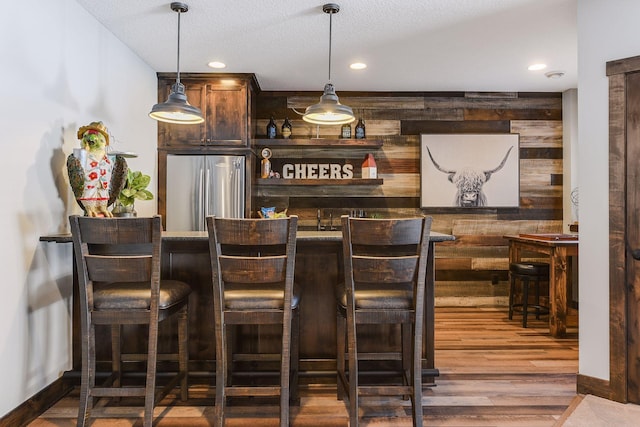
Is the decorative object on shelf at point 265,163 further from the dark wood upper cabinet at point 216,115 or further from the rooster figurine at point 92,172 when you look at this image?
the rooster figurine at point 92,172

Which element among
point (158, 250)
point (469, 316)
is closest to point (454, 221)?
point (469, 316)

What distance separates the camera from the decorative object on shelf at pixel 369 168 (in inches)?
194

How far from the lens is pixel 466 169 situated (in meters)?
5.16

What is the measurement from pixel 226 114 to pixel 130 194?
1.85m

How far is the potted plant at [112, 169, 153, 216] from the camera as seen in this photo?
2.90 meters

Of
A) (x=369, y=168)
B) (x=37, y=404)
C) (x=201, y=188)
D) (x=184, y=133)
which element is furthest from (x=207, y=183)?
(x=37, y=404)

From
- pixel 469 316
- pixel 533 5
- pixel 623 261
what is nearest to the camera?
pixel 623 261

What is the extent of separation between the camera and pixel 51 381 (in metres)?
2.62

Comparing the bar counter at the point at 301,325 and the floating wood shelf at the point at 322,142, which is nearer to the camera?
the bar counter at the point at 301,325

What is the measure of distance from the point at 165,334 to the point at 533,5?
3.31 m

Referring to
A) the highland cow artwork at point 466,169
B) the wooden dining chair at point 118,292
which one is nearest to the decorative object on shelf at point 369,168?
the highland cow artwork at point 466,169

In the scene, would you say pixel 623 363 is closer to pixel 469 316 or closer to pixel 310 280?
pixel 310 280

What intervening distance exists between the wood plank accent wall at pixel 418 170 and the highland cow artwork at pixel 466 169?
99 millimetres

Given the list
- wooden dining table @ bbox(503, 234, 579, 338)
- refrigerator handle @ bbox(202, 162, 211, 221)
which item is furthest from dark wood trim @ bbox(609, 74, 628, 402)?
refrigerator handle @ bbox(202, 162, 211, 221)
